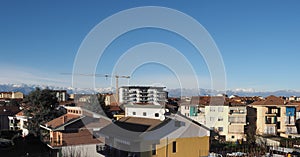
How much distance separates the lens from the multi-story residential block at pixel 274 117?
13969 mm

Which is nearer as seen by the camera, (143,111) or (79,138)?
(79,138)

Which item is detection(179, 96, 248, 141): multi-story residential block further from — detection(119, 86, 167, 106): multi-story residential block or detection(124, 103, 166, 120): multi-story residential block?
detection(119, 86, 167, 106): multi-story residential block

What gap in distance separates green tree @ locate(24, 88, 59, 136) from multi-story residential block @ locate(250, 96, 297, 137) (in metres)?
9.26

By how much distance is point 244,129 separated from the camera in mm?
13500

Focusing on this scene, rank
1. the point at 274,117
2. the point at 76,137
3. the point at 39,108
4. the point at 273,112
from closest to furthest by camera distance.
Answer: the point at 76,137 → the point at 39,108 → the point at 274,117 → the point at 273,112

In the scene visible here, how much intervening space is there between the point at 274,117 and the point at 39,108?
10.8 m

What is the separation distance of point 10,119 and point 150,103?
9.28m

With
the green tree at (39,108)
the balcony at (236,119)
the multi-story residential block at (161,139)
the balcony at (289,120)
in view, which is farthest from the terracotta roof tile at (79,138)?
the balcony at (289,120)

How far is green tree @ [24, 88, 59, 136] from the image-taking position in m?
11.6

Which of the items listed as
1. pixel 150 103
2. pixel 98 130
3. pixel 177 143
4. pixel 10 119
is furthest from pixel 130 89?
pixel 10 119

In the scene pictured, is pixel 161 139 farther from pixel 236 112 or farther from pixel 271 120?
pixel 271 120

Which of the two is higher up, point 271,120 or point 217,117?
point 217,117

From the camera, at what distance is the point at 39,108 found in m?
12.0

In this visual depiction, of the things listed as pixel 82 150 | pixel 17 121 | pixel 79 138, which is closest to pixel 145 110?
pixel 79 138
